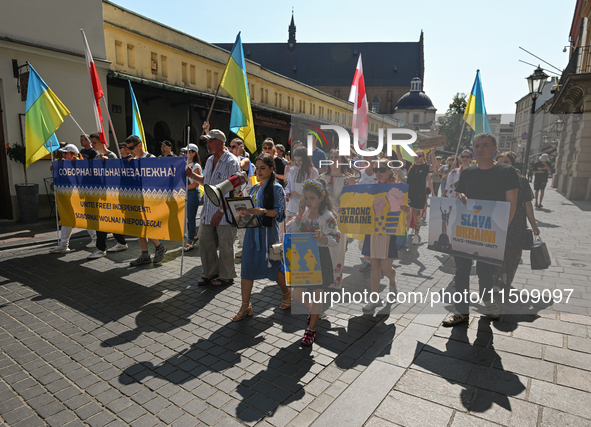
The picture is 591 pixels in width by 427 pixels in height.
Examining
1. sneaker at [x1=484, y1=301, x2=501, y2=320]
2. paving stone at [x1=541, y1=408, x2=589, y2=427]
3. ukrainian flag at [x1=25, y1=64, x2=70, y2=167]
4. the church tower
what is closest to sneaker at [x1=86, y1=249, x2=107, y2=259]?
ukrainian flag at [x1=25, y1=64, x2=70, y2=167]

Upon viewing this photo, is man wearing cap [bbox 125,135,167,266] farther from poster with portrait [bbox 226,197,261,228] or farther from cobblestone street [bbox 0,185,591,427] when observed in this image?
poster with portrait [bbox 226,197,261,228]

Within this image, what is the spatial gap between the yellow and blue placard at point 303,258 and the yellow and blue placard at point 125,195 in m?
2.07

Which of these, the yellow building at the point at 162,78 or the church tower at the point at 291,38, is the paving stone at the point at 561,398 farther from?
the church tower at the point at 291,38

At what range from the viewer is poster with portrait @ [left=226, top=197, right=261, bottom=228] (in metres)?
3.83

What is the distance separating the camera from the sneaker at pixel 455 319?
4.09 meters

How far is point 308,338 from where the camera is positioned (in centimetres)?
368

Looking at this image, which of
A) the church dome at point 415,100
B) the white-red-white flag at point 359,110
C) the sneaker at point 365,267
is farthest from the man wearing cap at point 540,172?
the church dome at point 415,100

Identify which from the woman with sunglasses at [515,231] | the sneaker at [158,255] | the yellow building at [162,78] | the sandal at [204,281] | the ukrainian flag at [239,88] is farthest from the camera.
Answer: the yellow building at [162,78]

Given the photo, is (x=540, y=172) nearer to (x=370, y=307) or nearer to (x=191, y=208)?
(x=370, y=307)

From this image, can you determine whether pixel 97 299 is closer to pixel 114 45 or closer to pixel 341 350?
pixel 341 350

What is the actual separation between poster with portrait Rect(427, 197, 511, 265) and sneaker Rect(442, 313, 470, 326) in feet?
2.17

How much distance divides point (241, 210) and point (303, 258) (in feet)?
2.60

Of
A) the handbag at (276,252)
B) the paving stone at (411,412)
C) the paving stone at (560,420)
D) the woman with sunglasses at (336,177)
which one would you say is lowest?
the paving stone at (411,412)

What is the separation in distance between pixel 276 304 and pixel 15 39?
1067 centimetres
